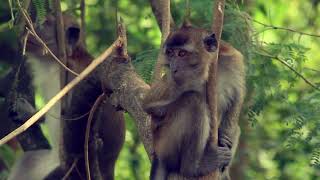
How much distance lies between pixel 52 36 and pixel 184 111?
2.93 metres

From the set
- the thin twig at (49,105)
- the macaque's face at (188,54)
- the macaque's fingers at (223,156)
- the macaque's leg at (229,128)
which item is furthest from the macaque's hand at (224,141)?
the thin twig at (49,105)

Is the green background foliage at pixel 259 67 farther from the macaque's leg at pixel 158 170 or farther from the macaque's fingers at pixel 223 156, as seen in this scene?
the macaque's leg at pixel 158 170

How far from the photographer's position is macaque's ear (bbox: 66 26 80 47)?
8.00 metres

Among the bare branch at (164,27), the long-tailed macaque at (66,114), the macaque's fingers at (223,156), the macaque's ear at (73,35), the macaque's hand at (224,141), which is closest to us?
the bare branch at (164,27)

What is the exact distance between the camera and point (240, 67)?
258 inches

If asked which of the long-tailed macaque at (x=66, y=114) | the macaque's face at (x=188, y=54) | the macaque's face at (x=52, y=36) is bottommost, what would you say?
the long-tailed macaque at (x=66, y=114)

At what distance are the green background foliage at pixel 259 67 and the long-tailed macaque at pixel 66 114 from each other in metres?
0.38

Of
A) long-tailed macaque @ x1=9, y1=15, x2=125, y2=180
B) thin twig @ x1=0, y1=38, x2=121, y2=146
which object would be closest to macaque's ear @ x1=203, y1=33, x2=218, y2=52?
thin twig @ x1=0, y1=38, x2=121, y2=146

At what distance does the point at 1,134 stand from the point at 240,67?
2918 millimetres

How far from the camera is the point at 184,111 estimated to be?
5.83 m

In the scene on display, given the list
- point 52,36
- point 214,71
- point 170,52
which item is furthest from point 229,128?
point 52,36

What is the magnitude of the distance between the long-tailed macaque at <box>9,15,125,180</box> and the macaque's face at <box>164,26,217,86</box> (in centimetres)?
190

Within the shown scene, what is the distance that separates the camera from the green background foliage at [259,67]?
6.62m

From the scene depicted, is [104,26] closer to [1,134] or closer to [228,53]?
[1,134]
